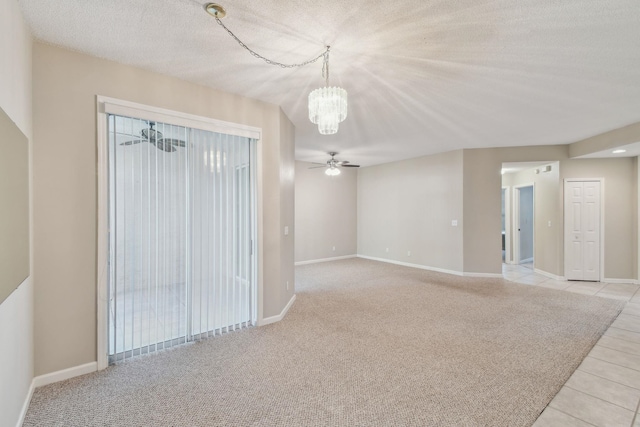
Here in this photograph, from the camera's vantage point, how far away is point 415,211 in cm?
721

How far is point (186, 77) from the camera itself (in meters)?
2.88

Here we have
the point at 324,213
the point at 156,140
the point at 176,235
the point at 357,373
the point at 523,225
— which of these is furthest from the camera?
the point at 324,213

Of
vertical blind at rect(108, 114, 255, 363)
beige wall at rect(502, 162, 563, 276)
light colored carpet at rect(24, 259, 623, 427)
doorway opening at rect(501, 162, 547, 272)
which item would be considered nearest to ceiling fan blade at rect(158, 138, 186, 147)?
vertical blind at rect(108, 114, 255, 363)

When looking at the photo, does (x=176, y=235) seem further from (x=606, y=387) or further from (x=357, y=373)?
(x=606, y=387)

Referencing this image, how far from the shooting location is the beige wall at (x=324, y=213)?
7.53m

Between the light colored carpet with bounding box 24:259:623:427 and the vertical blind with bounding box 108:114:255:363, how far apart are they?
0.24 metres

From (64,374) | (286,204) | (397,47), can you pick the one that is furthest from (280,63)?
(64,374)

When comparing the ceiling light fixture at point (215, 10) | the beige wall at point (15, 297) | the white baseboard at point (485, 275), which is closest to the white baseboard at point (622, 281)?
the white baseboard at point (485, 275)

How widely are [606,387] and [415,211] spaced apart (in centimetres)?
512

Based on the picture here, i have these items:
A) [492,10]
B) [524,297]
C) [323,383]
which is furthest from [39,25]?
[524,297]

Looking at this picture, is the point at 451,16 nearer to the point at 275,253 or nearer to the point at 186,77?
the point at 186,77

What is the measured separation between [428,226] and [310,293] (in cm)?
362

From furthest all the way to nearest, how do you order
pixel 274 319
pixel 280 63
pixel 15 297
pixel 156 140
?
pixel 274 319
pixel 156 140
pixel 280 63
pixel 15 297

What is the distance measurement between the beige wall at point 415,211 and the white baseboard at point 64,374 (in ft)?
20.5
